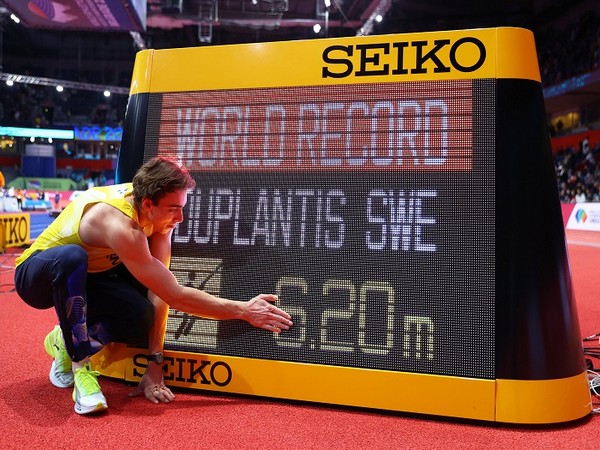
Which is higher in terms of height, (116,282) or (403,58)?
(403,58)

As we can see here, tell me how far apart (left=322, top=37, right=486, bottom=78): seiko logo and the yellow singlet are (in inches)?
43.5

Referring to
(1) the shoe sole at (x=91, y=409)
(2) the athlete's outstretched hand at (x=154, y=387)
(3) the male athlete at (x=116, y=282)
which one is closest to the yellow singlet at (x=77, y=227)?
(3) the male athlete at (x=116, y=282)

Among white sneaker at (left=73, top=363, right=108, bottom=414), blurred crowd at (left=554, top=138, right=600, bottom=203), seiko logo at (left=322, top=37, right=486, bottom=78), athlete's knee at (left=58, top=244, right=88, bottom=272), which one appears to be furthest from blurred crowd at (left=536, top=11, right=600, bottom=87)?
white sneaker at (left=73, top=363, right=108, bottom=414)

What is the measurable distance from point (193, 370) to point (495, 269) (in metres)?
1.44

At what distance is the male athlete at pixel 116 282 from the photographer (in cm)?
226

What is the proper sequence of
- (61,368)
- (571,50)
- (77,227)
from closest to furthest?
Answer: 1. (77,227)
2. (61,368)
3. (571,50)

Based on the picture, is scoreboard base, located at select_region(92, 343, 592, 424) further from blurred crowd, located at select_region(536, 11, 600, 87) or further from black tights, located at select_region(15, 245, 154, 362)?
blurred crowd, located at select_region(536, 11, 600, 87)

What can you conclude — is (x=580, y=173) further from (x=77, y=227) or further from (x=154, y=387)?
(x=77, y=227)

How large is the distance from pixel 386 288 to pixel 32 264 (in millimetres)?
1589

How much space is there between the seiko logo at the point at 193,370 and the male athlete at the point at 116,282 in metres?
0.06

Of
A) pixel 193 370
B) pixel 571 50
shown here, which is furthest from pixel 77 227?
pixel 571 50

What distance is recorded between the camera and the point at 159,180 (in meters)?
2.22

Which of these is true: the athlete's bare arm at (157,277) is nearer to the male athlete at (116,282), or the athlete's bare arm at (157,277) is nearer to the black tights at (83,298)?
the male athlete at (116,282)

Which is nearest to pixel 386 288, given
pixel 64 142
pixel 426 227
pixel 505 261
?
pixel 426 227
